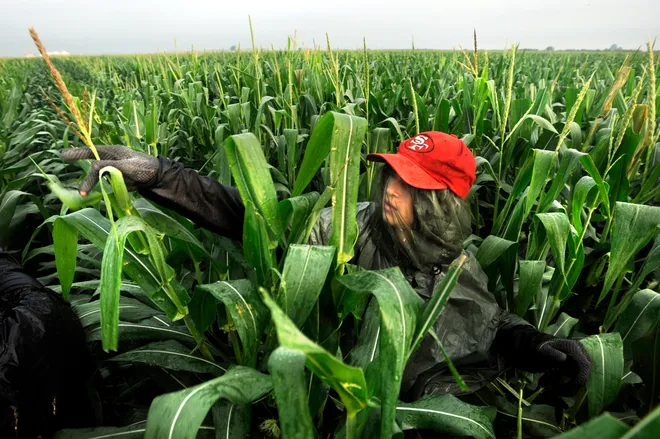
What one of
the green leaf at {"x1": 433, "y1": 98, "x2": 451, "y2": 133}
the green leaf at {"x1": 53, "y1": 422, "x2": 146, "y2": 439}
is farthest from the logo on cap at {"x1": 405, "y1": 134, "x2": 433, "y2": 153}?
the green leaf at {"x1": 433, "y1": 98, "x2": 451, "y2": 133}

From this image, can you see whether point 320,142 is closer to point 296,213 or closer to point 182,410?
point 296,213

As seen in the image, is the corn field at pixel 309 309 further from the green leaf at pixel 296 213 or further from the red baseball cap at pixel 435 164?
the red baseball cap at pixel 435 164

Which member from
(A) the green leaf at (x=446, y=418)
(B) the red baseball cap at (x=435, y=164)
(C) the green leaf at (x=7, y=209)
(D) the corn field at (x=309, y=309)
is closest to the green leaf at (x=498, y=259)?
(D) the corn field at (x=309, y=309)

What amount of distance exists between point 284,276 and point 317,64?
359 cm

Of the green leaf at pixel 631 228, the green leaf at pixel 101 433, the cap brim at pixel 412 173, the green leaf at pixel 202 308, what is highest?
the cap brim at pixel 412 173

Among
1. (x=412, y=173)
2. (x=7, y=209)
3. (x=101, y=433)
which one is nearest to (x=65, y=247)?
(x=101, y=433)

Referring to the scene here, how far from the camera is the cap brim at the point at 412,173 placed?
3.78ft

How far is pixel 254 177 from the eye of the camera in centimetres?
94

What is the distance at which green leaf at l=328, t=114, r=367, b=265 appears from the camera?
3.05ft

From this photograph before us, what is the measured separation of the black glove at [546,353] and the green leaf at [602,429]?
0.81 meters

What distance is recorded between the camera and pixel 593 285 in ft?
5.58

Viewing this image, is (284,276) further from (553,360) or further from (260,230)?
(553,360)

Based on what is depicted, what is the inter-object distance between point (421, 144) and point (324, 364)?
0.84 metres

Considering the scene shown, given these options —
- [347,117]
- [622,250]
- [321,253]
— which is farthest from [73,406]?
[622,250]
